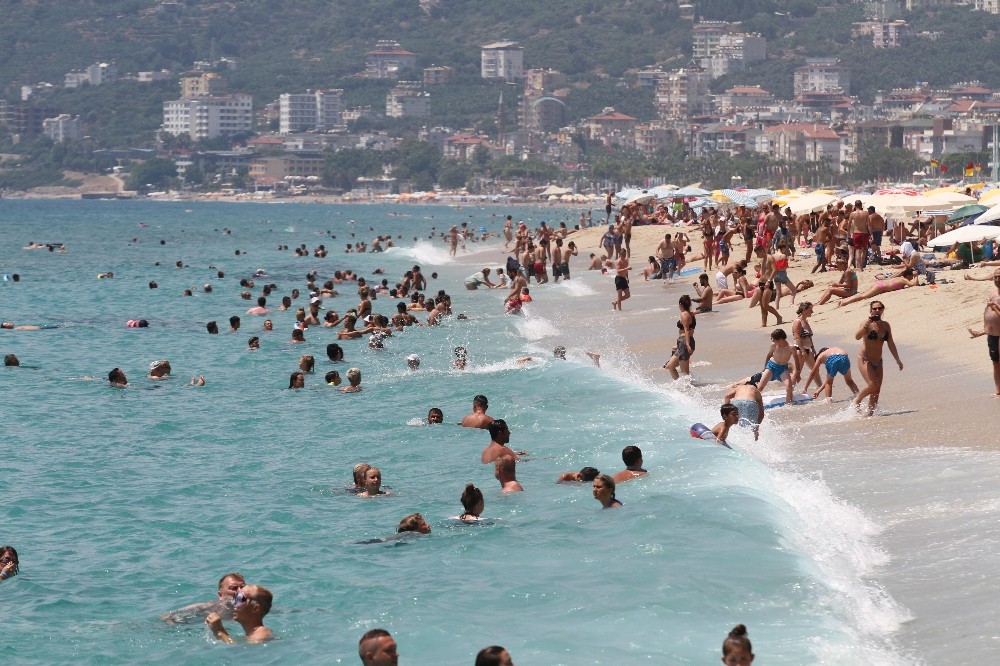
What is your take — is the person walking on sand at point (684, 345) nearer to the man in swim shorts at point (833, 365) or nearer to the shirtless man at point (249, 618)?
the man in swim shorts at point (833, 365)

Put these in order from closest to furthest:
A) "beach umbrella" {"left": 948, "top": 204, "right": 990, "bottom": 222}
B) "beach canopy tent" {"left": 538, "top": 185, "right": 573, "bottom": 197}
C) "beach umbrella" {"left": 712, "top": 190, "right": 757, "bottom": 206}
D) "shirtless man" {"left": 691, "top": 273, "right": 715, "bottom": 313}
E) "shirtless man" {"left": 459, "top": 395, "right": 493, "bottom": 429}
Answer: "shirtless man" {"left": 459, "top": 395, "right": 493, "bottom": 429} < "shirtless man" {"left": 691, "top": 273, "right": 715, "bottom": 313} < "beach umbrella" {"left": 948, "top": 204, "right": 990, "bottom": 222} < "beach umbrella" {"left": 712, "top": 190, "right": 757, "bottom": 206} < "beach canopy tent" {"left": 538, "top": 185, "right": 573, "bottom": 197}

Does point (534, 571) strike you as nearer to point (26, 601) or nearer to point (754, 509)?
point (754, 509)

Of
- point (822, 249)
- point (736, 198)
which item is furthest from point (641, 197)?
point (822, 249)

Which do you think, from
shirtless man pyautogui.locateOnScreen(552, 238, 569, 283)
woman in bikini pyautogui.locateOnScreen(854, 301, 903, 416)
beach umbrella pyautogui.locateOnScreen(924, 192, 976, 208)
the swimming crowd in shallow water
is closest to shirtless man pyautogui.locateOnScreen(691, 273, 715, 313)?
the swimming crowd in shallow water

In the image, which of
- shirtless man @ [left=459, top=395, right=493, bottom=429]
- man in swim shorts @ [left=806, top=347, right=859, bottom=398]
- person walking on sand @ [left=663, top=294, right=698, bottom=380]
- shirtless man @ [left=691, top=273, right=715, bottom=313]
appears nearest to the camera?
shirtless man @ [left=459, top=395, right=493, bottom=429]

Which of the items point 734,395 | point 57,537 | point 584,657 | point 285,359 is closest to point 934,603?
point 584,657

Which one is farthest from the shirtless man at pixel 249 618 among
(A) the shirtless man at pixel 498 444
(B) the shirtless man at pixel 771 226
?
(B) the shirtless man at pixel 771 226

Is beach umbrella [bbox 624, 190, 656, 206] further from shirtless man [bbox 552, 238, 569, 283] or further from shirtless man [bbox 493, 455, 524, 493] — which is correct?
shirtless man [bbox 493, 455, 524, 493]

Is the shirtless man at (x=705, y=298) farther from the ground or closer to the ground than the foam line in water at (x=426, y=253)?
farther from the ground

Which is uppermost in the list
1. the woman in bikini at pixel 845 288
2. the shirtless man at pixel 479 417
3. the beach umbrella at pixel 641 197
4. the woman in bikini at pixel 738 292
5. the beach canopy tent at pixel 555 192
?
the beach umbrella at pixel 641 197
